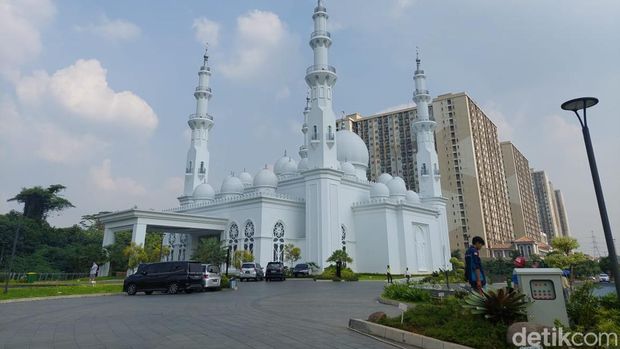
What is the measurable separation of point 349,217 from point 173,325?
34.2m

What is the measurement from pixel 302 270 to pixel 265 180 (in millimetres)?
12418

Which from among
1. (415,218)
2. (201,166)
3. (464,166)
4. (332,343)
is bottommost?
(332,343)

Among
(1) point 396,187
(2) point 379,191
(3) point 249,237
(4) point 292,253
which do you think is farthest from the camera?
(1) point 396,187

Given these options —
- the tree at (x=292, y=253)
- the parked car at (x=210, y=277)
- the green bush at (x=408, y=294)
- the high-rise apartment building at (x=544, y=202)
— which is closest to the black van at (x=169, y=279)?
the parked car at (x=210, y=277)

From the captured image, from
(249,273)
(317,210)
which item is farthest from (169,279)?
(317,210)

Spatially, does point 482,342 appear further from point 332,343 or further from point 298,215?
point 298,215

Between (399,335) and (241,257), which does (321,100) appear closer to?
(241,257)

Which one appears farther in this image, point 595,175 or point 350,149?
point 350,149

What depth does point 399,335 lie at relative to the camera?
6.97 m

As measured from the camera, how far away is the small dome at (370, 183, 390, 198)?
141ft

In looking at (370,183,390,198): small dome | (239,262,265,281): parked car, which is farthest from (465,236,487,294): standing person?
(370,183,390,198): small dome

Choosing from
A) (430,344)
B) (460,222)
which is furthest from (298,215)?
(460,222)

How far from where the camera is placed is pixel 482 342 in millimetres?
5965

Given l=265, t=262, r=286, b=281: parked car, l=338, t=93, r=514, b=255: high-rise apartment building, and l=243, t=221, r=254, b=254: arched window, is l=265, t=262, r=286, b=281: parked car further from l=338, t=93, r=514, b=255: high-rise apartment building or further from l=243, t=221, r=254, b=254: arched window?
l=338, t=93, r=514, b=255: high-rise apartment building
